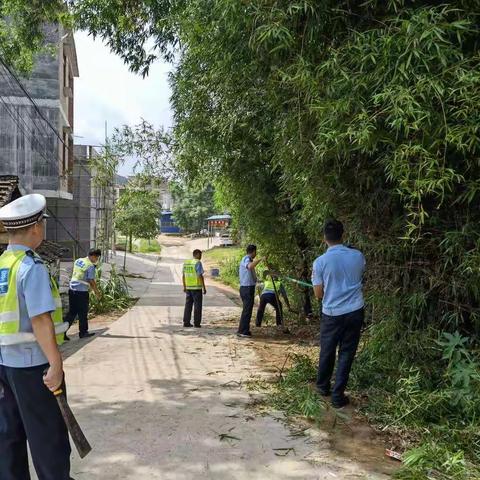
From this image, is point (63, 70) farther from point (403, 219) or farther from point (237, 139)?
point (403, 219)

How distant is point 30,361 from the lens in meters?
2.71

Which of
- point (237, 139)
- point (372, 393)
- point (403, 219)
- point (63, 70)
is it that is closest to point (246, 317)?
point (237, 139)

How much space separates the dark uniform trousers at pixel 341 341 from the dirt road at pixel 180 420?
0.66m

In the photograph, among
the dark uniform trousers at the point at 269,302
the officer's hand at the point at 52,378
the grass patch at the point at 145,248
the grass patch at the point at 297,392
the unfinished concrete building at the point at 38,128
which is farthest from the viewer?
the grass patch at the point at 145,248

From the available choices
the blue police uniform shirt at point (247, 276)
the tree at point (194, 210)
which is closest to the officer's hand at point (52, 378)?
the blue police uniform shirt at point (247, 276)

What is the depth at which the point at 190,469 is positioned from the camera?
3537mm

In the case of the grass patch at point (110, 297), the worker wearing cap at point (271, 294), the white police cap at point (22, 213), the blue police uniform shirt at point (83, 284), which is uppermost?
the white police cap at point (22, 213)

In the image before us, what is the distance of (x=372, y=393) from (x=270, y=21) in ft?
10.9

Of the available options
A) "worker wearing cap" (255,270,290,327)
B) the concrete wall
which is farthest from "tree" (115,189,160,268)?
"worker wearing cap" (255,270,290,327)

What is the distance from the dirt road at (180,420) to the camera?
3545 mm

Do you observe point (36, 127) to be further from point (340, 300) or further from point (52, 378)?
point (52, 378)

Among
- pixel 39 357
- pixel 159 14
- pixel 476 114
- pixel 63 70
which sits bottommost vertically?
pixel 39 357

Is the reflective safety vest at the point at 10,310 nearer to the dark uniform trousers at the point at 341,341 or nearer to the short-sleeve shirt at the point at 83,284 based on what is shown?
the dark uniform trousers at the point at 341,341

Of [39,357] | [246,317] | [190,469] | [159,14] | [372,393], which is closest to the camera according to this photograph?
[39,357]
